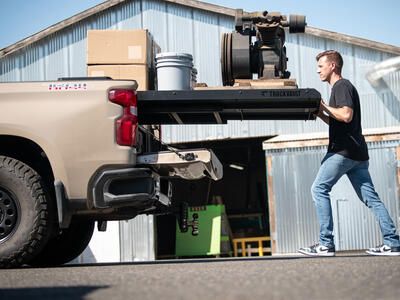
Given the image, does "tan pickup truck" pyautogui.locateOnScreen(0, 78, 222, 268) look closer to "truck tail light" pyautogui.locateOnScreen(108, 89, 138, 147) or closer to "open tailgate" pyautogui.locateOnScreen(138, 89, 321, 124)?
"truck tail light" pyautogui.locateOnScreen(108, 89, 138, 147)

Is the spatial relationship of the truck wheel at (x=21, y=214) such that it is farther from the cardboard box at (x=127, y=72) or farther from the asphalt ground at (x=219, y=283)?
the cardboard box at (x=127, y=72)

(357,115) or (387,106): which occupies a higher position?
(387,106)

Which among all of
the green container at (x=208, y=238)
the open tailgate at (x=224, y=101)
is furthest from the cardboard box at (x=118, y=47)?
the green container at (x=208, y=238)

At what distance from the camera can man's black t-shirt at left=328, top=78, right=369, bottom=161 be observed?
7.72 m

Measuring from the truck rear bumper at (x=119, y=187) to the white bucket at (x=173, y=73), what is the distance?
986mm

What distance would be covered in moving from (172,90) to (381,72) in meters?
11.7

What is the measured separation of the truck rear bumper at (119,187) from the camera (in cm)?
659

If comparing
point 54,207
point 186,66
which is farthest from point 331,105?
point 54,207

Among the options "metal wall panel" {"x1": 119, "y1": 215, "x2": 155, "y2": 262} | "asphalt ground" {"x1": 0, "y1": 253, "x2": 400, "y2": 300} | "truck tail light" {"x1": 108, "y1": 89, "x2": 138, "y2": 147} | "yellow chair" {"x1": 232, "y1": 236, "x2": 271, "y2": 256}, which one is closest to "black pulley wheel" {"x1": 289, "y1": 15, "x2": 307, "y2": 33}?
"truck tail light" {"x1": 108, "y1": 89, "x2": 138, "y2": 147}

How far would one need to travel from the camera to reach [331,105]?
25.9 ft

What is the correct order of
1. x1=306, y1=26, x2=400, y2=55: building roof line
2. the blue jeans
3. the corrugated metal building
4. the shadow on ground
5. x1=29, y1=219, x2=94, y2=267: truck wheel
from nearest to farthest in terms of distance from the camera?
the shadow on ground, the blue jeans, x1=29, y1=219, x2=94, y2=267: truck wheel, x1=306, y1=26, x2=400, y2=55: building roof line, the corrugated metal building

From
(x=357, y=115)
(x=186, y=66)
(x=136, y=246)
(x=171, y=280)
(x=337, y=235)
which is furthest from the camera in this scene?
(x=136, y=246)

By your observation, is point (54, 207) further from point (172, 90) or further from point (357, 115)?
point (357, 115)

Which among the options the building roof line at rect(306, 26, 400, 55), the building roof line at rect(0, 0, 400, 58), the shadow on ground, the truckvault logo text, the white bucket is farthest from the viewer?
the building roof line at rect(0, 0, 400, 58)
